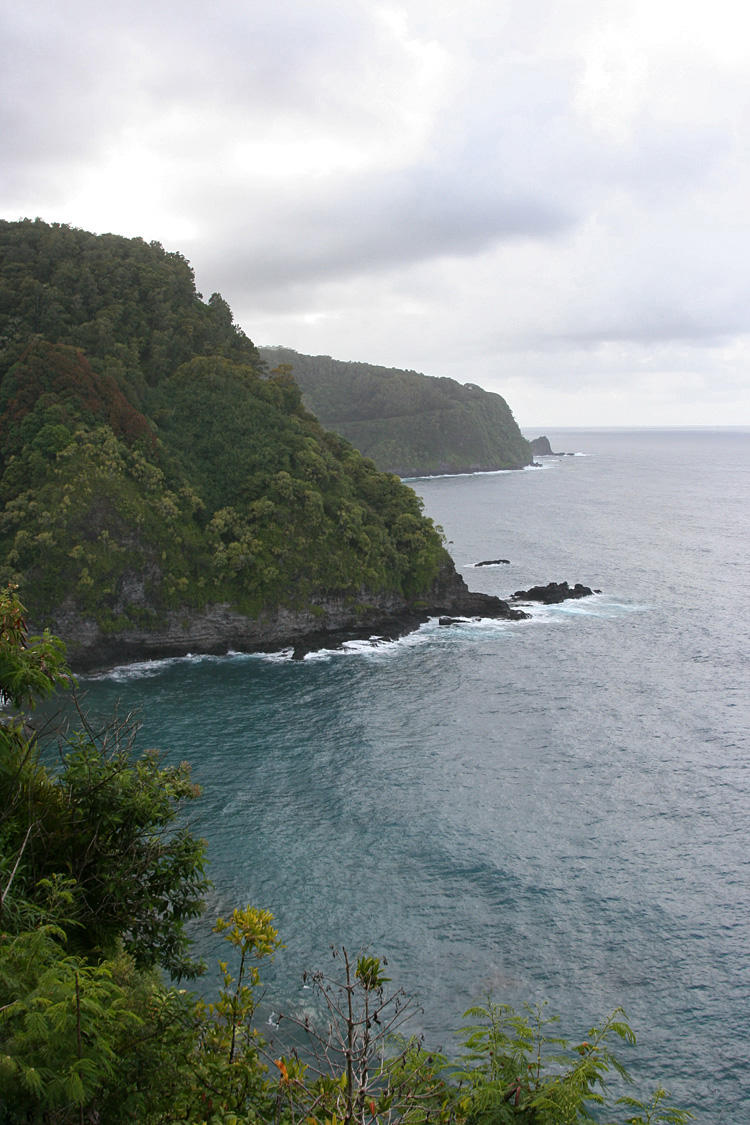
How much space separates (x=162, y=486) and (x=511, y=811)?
4184cm

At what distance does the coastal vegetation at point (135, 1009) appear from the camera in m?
7.71

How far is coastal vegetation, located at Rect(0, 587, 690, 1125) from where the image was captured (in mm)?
7711

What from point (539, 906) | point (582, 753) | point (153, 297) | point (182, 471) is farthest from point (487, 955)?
point (153, 297)

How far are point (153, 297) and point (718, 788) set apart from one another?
2642 inches

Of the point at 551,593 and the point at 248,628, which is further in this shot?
the point at 551,593

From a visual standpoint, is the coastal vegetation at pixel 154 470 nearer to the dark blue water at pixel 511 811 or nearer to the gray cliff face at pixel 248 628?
the gray cliff face at pixel 248 628

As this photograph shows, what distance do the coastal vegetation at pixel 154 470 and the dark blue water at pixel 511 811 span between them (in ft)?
24.0

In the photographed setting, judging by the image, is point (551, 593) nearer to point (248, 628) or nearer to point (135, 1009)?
point (248, 628)

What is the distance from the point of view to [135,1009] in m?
10.3

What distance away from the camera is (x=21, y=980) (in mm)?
8273

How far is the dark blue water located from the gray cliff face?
292cm

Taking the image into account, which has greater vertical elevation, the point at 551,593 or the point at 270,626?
the point at 270,626

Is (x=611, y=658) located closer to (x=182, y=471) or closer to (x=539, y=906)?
(x=539, y=906)

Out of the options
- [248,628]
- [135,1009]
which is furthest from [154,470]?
[135,1009]
